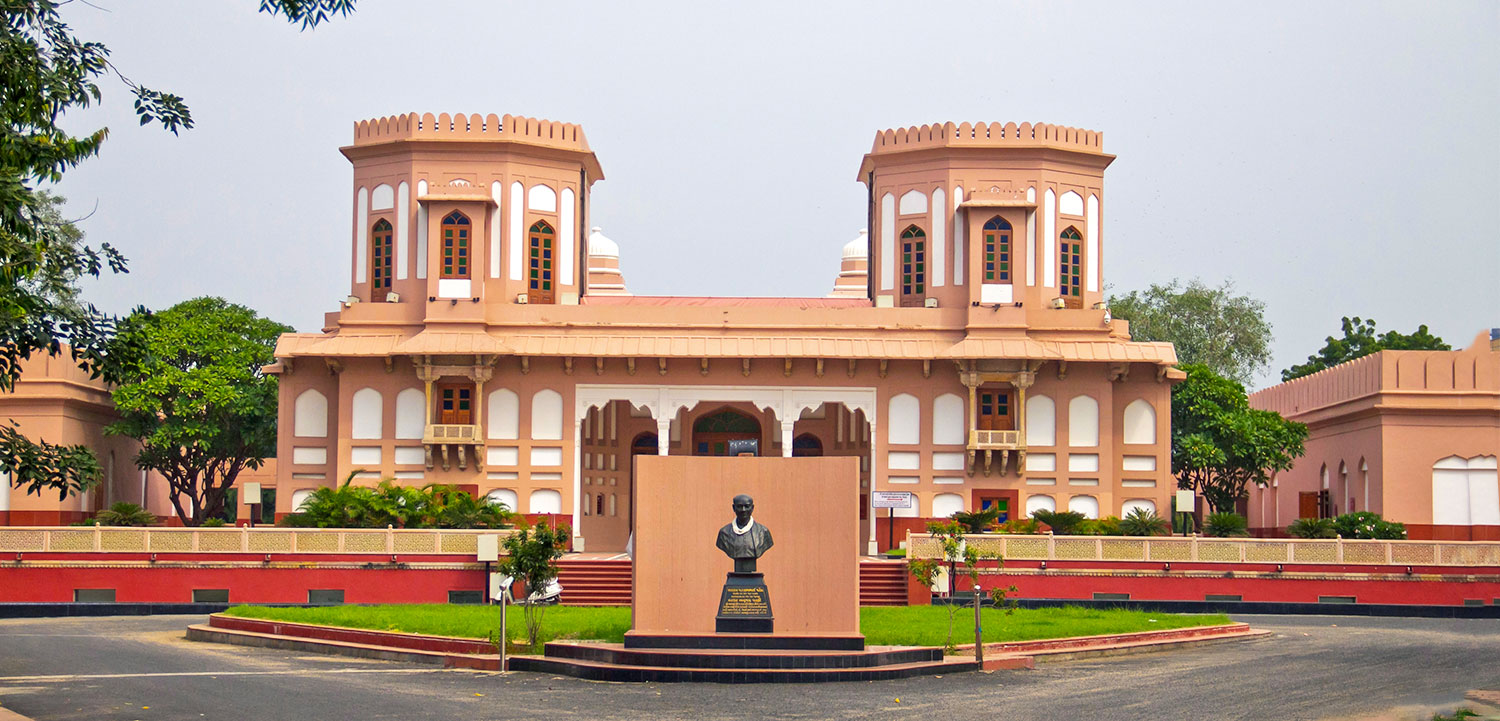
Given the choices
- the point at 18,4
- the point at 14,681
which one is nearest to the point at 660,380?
the point at 14,681

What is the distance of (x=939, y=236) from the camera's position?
41156 mm

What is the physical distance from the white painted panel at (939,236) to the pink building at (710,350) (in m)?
0.06

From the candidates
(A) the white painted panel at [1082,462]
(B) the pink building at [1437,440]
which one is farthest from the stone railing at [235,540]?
(B) the pink building at [1437,440]

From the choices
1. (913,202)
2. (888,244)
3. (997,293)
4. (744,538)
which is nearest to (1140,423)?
(997,293)

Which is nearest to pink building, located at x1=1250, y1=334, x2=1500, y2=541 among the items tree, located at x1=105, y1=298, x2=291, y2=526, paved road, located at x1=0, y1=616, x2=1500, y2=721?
paved road, located at x1=0, y1=616, x2=1500, y2=721

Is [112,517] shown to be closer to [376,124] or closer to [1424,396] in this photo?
[376,124]

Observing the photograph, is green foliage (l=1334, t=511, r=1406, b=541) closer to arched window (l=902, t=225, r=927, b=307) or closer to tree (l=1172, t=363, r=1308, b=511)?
tree (l=1172, t=363, r=1308, b=511)

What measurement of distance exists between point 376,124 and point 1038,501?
18666 mm

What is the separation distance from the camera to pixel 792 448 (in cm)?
4128

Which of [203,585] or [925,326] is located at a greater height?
[925,326]

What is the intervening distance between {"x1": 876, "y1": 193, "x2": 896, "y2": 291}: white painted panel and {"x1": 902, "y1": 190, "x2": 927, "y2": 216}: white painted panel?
0.29 m

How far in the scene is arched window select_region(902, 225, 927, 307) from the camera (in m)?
41.6

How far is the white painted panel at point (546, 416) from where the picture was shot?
129ft

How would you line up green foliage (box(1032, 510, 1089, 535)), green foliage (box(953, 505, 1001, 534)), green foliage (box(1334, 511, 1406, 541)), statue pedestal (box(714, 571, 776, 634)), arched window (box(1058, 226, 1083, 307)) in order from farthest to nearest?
arched window (box(1058, 226, 1083, 307)), green foliage (box(953, 505, 1001, 534)), green foliage (box(1032, 510, 1089, 535)), green foliage (box(1334, 511, 1406, 541)), statue pedestal (box(714, 571, 776, 634))
